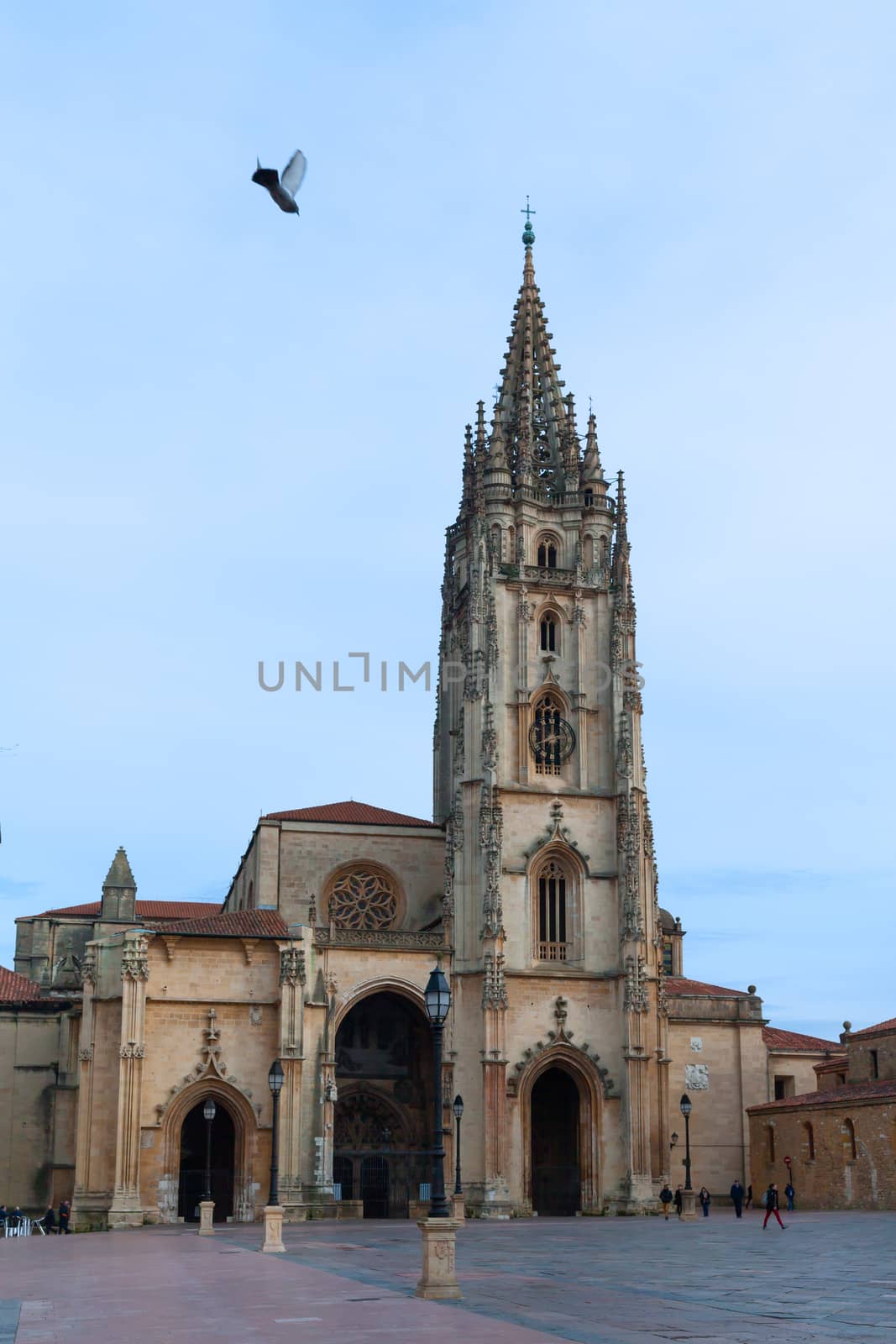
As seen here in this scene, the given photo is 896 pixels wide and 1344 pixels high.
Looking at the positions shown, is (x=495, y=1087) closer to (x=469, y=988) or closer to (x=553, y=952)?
(x=469, y=988)

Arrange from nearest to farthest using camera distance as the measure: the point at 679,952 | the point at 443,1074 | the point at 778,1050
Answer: the point at 443,1074, the point at 778,1050, the point at 679,952

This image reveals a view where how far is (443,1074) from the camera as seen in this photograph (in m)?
48.3

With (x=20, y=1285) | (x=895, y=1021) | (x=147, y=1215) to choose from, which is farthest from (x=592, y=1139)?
(x=20, y=1285)

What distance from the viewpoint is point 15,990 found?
55.1 m

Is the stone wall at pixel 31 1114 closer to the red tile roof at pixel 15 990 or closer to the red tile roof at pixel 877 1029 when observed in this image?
the red tile roof at pixel 15 990

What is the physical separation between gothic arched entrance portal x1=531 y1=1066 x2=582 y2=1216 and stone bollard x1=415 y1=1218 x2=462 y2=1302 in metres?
33.7

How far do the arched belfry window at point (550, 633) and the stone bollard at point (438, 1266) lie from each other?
124ft

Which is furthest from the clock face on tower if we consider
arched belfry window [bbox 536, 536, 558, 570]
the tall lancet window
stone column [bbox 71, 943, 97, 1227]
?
stone column [bbox 71, 943, 97, 1227]

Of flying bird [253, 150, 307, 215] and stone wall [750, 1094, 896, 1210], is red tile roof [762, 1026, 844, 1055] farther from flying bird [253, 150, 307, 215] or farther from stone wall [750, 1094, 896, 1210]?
flying bird [253, 150, 307, 215]

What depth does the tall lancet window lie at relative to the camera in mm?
51312

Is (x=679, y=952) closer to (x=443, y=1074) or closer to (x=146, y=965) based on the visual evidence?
(x=443, y=1074)

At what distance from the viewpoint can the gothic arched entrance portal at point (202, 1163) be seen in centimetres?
4656

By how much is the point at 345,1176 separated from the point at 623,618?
22039 millimetres

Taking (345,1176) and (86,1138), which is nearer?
A: (86,1138)
